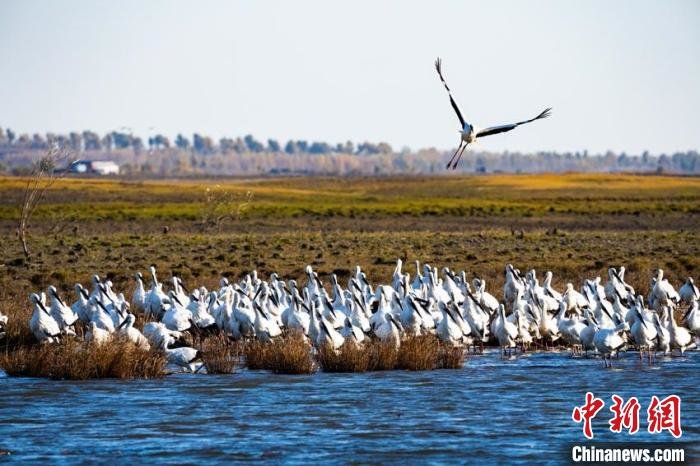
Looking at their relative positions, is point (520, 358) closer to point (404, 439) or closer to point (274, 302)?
point (274, 302)

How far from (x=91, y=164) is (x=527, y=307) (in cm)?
16937

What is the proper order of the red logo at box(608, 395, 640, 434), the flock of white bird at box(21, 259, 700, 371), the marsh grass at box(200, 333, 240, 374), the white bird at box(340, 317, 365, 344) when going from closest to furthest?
1. the red logo at box(608, 395, 640, 434)
2. the marsh grass at box(200, 333, 240, 374)
3. the flock of white bird at box(21, 259, 700, 371)
4. the white bird at box(340, 317, 365, 344)

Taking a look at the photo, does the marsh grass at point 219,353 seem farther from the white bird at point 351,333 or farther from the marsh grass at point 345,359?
the white bird at point 351,333

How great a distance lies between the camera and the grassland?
32.3 meters

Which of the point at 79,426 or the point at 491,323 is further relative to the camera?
the point at 491,323

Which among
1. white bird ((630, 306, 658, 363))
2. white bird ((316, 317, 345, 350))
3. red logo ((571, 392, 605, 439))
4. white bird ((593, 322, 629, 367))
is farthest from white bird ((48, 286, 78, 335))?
white bird ((630, 306, 658, 363))

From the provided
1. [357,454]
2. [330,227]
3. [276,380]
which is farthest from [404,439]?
[330,227]

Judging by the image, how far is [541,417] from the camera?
1631 cm

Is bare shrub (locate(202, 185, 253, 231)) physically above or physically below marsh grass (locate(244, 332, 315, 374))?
above

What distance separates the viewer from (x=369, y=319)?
21578mm

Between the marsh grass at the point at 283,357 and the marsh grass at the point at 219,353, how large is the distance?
33cm

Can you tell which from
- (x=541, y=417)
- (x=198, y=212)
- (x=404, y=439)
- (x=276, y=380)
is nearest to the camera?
(x=404, y=439)

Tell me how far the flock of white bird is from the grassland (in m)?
1.92

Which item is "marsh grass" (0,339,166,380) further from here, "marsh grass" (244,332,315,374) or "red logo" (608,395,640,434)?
"red logo" (608,395,640,434)
